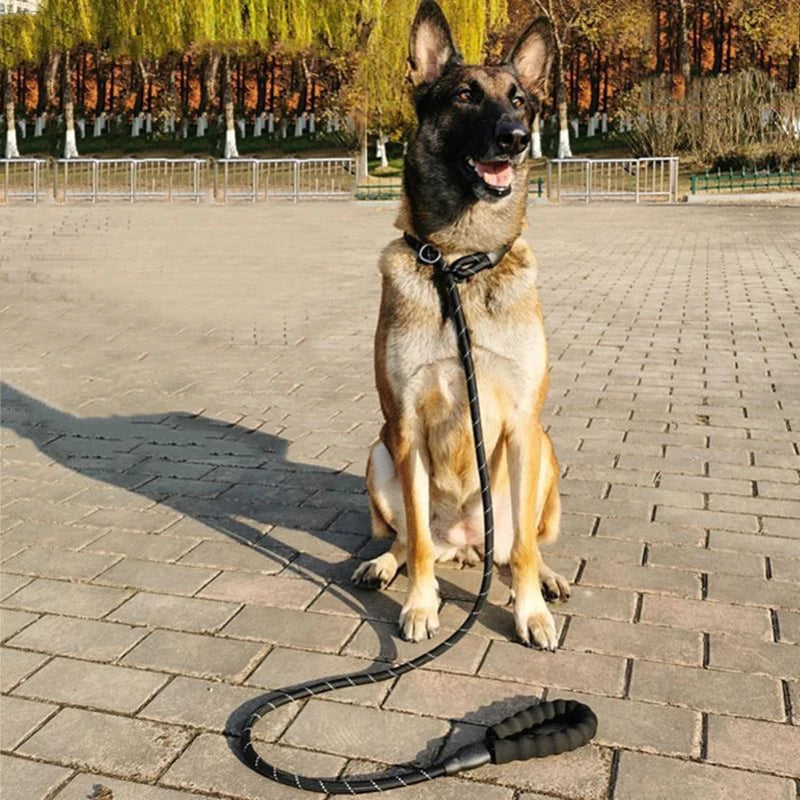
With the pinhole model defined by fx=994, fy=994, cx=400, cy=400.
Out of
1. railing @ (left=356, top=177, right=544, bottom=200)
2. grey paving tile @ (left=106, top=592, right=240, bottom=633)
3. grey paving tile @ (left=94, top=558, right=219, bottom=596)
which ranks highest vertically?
railing @ (left=356, top=177, right=544, bottom=200)

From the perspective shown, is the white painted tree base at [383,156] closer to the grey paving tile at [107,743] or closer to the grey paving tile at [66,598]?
the grey paving tile at [66,598]

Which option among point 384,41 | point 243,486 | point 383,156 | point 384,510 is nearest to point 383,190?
point 384,41

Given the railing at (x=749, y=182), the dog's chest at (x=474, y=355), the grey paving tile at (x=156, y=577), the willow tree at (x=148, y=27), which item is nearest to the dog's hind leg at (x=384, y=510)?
the dog's chest at (x=474, y=355)

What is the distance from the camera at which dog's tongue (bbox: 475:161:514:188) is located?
11.3 ft

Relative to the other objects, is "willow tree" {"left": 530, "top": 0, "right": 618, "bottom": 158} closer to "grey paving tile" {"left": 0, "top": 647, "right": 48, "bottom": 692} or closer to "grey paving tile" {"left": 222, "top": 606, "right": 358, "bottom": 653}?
"grey paving tile" {"left": 222, "top": 606, "right": 358, "bottom": 653}

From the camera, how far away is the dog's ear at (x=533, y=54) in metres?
3.69

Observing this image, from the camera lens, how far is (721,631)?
348 centimetres

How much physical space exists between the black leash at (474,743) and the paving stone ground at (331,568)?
0.04 m

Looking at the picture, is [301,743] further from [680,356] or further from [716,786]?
[680,356]

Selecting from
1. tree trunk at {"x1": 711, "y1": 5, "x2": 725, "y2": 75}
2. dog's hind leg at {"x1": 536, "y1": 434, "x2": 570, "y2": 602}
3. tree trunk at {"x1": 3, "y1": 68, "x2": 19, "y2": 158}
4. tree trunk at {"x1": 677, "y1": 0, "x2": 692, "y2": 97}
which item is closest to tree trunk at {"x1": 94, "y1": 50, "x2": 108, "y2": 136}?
tree trunk at {"x1": 3, "y1": 68, "x2": 19, "y2": 158}

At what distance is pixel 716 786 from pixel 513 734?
54 centimetres

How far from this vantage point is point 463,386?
11.5ft

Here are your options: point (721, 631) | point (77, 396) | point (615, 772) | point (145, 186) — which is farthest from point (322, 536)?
point (145, 186)

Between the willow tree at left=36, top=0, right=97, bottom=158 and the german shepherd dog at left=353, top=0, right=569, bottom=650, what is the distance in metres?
48.5
